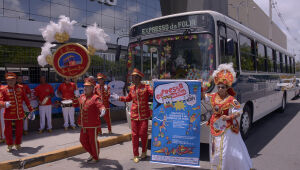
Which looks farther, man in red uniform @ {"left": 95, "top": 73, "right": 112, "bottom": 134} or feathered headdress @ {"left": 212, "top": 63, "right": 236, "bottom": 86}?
man in red uniform @ {"left": 95, "top": 73, "right": 112, "bottom": 134}

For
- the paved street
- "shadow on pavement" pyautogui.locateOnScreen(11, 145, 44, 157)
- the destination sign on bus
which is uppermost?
the destination sign on bus

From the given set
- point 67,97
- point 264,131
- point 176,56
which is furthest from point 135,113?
point 264,131

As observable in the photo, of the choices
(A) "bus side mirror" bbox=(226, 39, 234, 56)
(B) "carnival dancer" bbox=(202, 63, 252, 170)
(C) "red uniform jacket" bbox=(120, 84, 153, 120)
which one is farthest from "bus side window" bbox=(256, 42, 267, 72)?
(B) "carnival dancer" bbox=(202, 63, 252, 170)

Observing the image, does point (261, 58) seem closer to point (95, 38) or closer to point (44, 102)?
point (95, 38)

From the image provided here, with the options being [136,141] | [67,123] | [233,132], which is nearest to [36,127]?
[67,123]

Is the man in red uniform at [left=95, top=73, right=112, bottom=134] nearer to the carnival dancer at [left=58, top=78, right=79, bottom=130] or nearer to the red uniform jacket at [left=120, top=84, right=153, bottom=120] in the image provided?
the carnival dancer at [left=58, top=78, right=79, bottom=130]

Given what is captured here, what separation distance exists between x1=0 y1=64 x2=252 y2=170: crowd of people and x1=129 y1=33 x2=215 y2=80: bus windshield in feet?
2.45

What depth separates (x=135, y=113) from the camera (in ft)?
16.9

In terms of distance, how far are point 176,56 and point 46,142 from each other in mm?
3894

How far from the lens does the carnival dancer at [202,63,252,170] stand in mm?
3770

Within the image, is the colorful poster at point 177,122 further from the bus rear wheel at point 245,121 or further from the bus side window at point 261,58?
the bus side window at point 261,58

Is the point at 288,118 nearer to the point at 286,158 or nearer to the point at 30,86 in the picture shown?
the point at 286,158

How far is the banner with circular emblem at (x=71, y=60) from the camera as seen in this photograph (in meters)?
5.01

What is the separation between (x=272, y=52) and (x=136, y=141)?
6.83m
